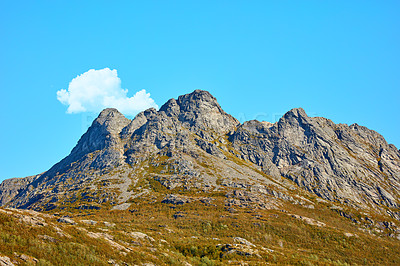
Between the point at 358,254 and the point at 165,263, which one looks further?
the point at 358,254

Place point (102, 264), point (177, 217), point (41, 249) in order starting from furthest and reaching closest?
point (177, 217), point (102, 264), point (41, 249)

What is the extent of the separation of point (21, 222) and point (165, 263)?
32.7 meters

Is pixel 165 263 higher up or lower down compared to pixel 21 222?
lower down

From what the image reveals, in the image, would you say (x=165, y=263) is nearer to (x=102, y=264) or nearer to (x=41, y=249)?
(x=102, y=264)

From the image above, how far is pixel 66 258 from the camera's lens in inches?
1622

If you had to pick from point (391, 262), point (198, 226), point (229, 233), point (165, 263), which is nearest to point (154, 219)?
point (198, 226)

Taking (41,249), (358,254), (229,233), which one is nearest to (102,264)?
(41,249)

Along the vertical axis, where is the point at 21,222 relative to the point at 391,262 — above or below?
above

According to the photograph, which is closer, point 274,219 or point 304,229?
point 304,229

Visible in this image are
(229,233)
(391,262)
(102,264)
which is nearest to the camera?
(102,264)

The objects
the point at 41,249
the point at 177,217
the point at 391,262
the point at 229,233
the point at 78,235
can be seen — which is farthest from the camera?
the point at 177,217

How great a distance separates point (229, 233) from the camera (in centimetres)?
15475

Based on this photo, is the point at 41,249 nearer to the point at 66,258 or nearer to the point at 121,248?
the point at 66,258

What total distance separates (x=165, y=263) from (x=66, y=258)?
1010 inches
